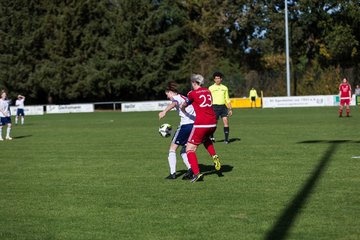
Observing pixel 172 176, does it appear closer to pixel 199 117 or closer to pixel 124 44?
pixel 199 117

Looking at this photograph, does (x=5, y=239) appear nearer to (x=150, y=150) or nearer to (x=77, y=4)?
(x=150, y=150)

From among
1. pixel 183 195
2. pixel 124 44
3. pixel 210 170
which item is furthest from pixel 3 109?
pixel 124 44

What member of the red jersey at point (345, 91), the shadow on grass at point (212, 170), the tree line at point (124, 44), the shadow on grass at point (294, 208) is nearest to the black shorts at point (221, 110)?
the shadow on grass at point (212, 170)

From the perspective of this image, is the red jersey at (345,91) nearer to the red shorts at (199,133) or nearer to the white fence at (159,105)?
the white fence at (159,105)

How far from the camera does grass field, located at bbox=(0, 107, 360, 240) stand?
7.03 m

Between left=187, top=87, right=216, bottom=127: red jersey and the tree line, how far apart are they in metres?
53.9

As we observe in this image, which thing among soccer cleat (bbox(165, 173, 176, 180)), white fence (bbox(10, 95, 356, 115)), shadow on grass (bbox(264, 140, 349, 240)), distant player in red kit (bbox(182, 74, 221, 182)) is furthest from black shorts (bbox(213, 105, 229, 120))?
white fence (bbox(10, 95, 356, 115))

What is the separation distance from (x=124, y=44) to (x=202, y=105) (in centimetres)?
5736

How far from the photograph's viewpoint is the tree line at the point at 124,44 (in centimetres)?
6631

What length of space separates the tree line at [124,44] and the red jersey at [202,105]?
2120 inches

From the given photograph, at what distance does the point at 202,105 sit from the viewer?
10477mm

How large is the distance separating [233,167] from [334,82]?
48581 millimetres

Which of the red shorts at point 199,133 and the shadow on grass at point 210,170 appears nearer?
the red shorts at point 199,133

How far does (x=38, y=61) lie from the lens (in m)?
68.8
